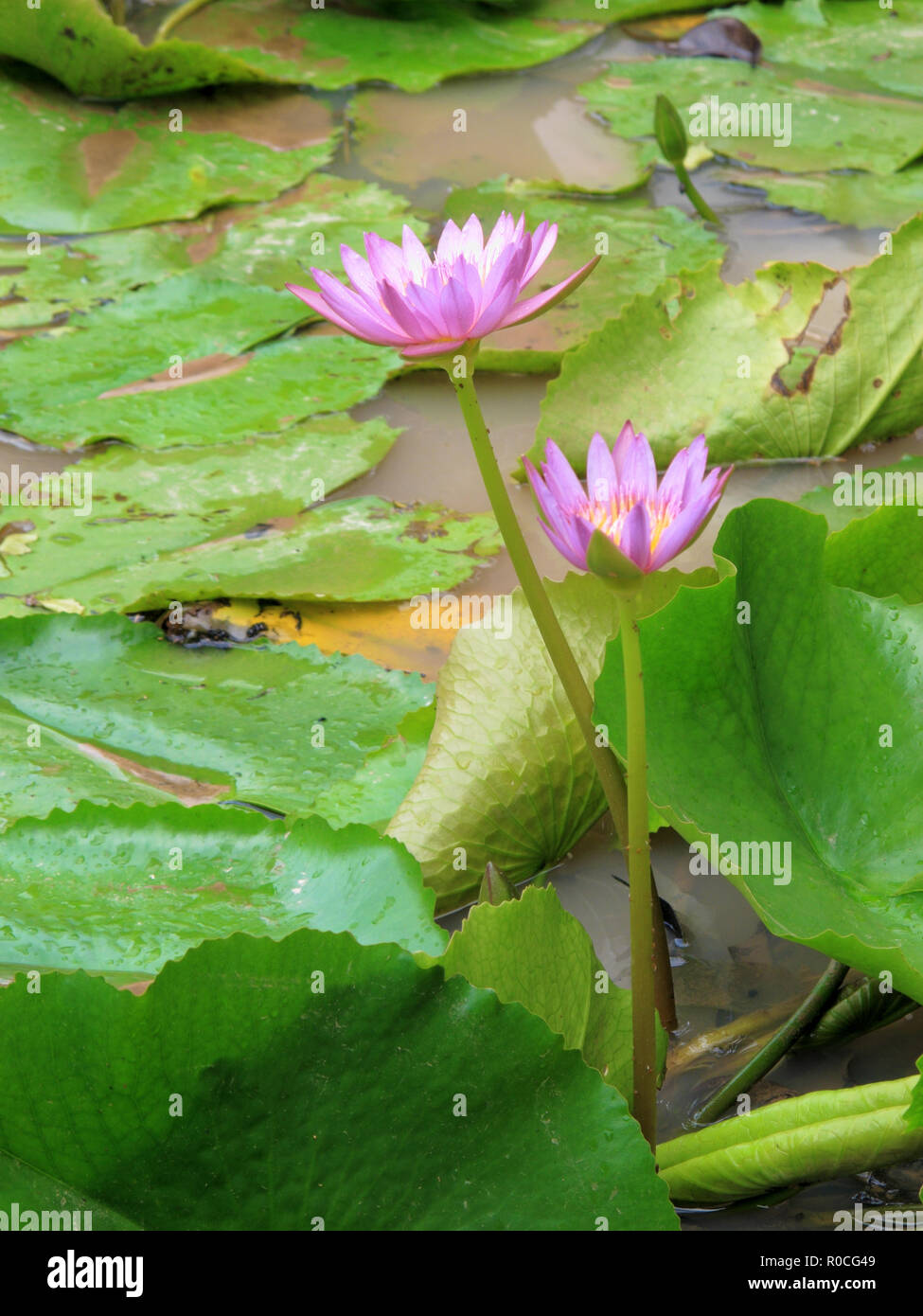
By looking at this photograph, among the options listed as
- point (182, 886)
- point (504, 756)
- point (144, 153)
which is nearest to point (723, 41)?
point (144, 153)

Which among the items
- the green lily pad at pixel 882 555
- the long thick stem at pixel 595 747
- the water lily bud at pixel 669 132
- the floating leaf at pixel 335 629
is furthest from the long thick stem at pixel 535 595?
the water lily bud at pixel 669 132

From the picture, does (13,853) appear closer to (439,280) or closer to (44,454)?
(439,280)

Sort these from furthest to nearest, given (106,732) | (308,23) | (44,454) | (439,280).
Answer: (308,23) → (44,454) → (106,732) → (439,280)

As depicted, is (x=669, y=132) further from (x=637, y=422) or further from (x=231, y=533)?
(x=231, y=533)

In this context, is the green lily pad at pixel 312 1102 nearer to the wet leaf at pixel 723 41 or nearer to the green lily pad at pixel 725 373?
the green lily pad at pixel 725 373

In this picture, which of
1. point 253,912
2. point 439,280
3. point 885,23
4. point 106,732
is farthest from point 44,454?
point 885,23
